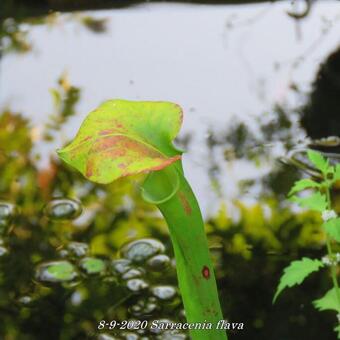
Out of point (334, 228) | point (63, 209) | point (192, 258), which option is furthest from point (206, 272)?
point (63, 209)

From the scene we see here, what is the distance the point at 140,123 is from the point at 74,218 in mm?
738

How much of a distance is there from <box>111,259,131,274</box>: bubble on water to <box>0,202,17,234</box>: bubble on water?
267 mm

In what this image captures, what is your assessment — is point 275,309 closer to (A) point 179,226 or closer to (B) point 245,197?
(B) point 245,197

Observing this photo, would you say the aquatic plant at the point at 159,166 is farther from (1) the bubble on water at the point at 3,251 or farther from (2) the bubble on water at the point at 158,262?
(1) the bubble on water at the point at 3,251

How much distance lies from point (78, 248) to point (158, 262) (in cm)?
18

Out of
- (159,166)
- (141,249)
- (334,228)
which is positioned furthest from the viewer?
(141,249)

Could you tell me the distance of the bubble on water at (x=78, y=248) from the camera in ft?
4.01

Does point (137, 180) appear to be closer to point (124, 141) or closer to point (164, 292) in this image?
point (164, 292)

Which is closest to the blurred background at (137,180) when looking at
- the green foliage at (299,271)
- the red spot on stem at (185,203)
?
the green foliage at (299,271)

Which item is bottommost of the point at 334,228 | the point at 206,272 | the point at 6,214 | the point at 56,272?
the point at 206,272

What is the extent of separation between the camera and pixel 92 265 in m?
1.20

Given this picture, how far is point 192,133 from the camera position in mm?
1539

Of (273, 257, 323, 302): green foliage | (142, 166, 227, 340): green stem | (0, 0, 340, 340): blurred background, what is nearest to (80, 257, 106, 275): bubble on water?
(0, 0, 340, 340): blurred background

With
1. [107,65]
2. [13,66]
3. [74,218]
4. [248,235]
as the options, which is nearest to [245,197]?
[248,235]
